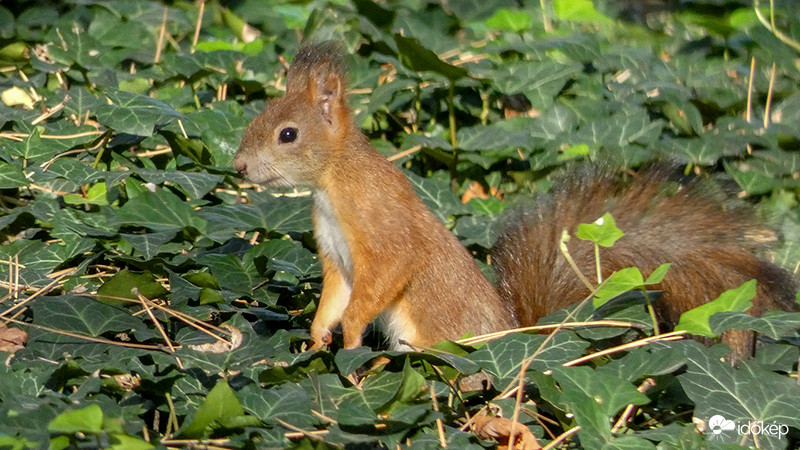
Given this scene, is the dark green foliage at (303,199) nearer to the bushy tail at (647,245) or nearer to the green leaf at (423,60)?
the green leaf at (423,60)

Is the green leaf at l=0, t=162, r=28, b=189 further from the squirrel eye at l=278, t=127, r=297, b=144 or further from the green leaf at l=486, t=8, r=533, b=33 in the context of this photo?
the green leaf at l=486, t=8, r=533, b=33

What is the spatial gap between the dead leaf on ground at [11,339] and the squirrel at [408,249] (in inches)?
27.7

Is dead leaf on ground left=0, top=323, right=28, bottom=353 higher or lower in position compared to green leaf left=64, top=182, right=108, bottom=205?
lower

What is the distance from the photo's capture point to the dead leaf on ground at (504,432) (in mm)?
2197

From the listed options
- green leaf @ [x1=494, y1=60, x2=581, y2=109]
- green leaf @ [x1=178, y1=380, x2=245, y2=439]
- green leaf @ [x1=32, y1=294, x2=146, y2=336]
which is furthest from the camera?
green leaf @ [x1=494, y1=60, x2=581, y2=109]

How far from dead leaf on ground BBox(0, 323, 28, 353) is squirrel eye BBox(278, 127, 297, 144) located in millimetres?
843

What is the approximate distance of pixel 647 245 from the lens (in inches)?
109

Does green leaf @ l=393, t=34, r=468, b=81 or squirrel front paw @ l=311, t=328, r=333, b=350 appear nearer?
squirrel front paw @ l=311, t=328, r=333, b=350

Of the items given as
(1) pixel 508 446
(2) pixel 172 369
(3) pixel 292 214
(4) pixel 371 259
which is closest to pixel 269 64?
(3) pixel 292 214

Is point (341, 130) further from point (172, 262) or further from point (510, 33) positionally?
point (510, 33)

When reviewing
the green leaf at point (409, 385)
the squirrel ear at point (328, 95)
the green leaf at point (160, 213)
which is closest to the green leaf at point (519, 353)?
A: the green leaf at point (409, 385)

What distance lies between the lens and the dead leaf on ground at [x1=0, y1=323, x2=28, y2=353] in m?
2.45

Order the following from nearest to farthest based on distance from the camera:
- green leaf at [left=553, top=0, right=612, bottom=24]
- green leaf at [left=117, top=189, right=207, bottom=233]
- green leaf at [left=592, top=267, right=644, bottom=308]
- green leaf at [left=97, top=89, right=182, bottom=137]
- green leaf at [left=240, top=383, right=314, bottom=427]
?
green leaf at [left=240, top=383, right=314, bottom=427], green leaf at [left=592, top=267, right=644, bottom=308], green leaf at [left=117, top=189, right=207, bottom=233], green leaf at [left=97, top=89, right=182, bottom=137], green leaf at [left=553, top=0, right=612, bottom=24]

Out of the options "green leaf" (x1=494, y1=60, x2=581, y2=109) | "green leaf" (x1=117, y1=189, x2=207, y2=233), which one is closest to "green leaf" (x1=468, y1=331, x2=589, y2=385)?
"green leaf" (x1=117, y1=189, x2=207, y2=233)
